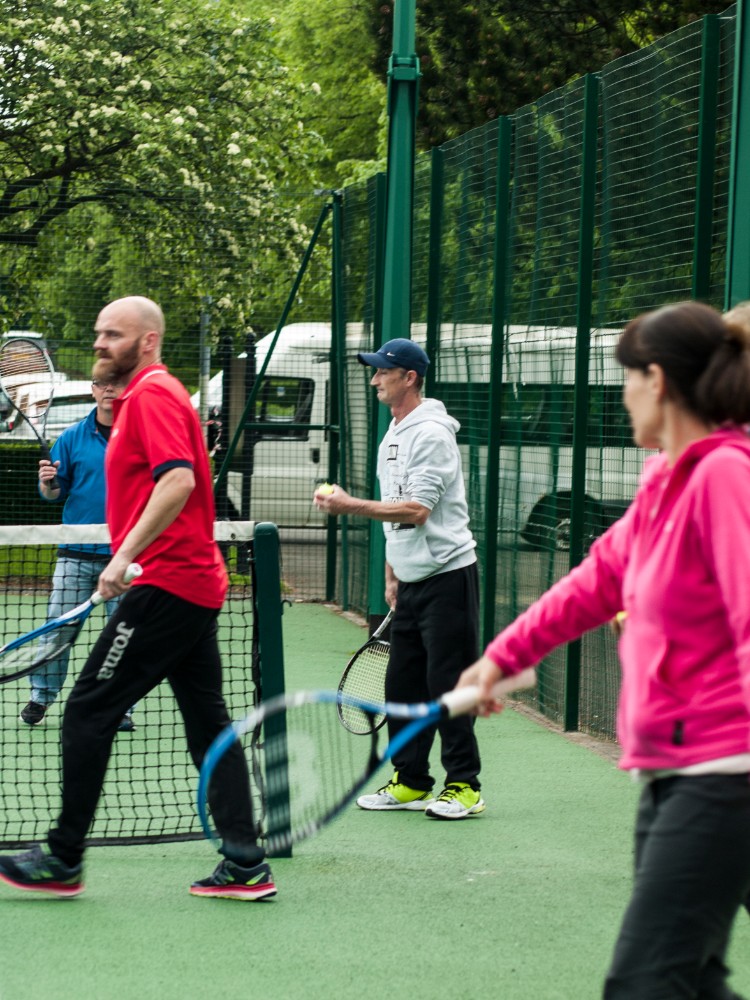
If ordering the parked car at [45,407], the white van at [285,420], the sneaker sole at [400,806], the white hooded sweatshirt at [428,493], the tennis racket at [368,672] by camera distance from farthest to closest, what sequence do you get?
the white van at [285,420] → the parked car at [45,407] → the tennis racket at [368,672] → the sneaker sole at [400,806] → the white hooded sweatshirt at [428,493]

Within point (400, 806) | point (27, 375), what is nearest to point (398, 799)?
point (400, 806)

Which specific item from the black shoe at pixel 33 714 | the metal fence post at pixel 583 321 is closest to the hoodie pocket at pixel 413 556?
the metal fence post at pixel 583 321

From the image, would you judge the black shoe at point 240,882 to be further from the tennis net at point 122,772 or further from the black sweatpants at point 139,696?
the tennis net at point 122,772

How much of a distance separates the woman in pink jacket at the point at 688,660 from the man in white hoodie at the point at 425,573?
290 cm

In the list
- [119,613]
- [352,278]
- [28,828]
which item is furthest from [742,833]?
[352,278]

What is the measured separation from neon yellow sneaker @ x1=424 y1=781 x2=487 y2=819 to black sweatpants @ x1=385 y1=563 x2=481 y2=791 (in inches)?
1.3

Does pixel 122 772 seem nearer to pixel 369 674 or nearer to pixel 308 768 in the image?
pixel 369 674

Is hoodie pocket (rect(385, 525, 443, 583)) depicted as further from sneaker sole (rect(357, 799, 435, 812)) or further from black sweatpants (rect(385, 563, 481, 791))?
sneaker sole (rect(357, 799, 435, 812))

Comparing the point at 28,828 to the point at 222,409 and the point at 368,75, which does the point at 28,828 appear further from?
the point at 368,75

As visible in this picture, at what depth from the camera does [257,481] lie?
12641 millimetres

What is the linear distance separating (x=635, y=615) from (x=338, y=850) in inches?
111

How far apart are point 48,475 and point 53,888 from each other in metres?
3.03

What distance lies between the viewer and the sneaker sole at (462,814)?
5680 mm

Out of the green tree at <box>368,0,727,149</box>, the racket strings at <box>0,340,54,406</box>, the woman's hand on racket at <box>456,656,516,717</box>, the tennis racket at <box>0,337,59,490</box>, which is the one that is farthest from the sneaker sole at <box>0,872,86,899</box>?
the green tree at <box>368,0,727,149</box>
